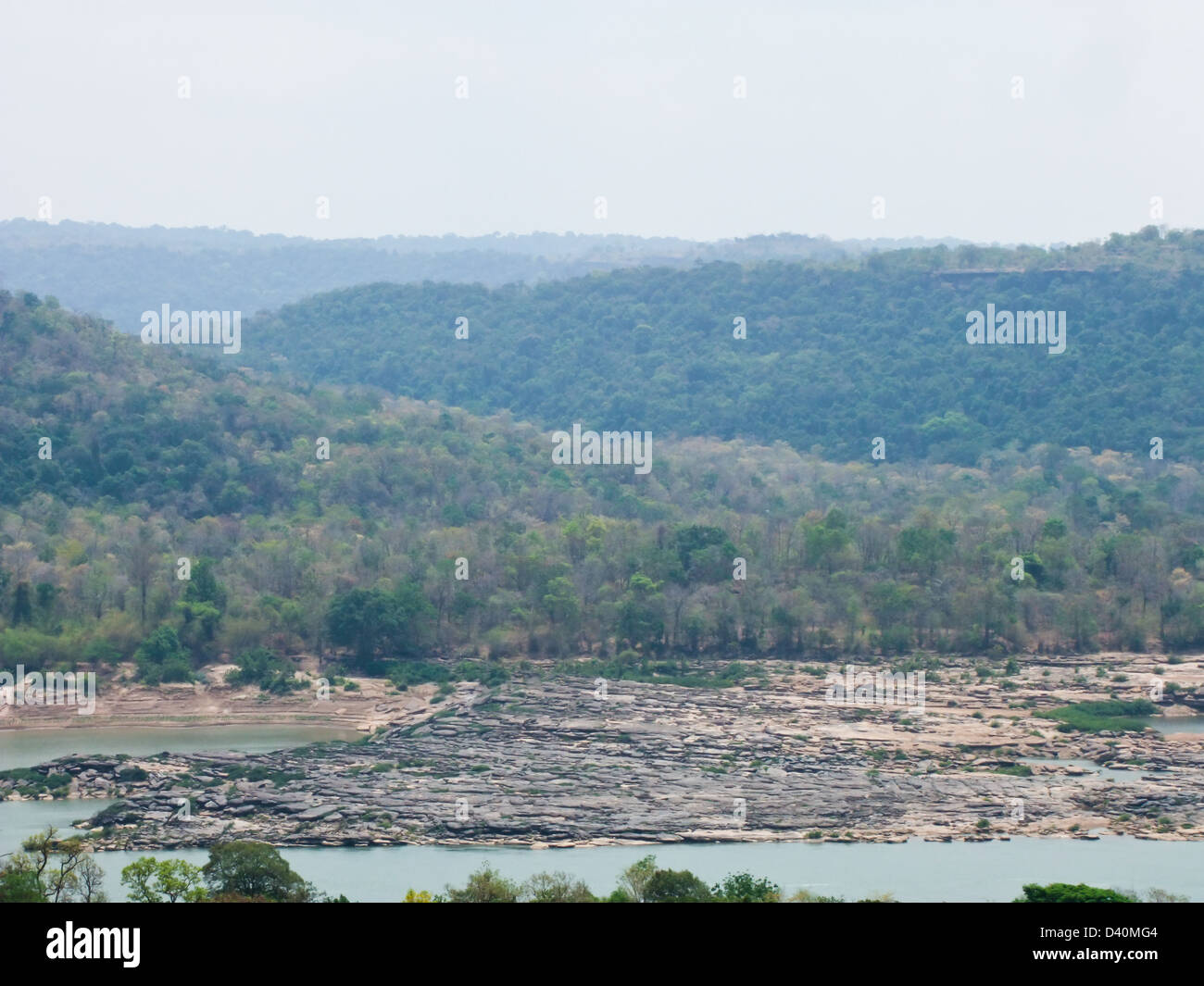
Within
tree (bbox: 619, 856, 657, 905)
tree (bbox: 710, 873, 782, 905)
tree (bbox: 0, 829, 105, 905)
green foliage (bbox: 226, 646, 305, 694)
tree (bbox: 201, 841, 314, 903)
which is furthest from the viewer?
green foliage (bbox: 226, 646, 305, 694)

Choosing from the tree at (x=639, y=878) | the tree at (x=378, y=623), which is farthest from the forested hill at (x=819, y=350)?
the tree at (x=639, y=878)

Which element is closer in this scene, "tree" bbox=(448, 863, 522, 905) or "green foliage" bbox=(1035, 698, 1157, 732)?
"tree" bbox=(448, 863, 522, 905)

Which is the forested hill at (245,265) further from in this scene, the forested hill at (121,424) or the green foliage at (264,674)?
the green foliage at (264,674)

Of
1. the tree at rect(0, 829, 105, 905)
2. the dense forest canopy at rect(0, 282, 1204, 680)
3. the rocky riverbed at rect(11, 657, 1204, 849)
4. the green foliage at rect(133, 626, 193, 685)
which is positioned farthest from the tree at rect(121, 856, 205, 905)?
the dense forest canopy at rect(0, 282, 1204, 680)

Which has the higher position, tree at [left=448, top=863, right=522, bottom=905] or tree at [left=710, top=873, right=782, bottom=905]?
tree at [left=448, top=863, right=522, bottom=905]

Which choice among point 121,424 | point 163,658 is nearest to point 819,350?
point 121,424

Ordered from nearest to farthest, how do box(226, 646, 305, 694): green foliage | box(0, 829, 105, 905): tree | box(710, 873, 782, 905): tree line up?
box(0, 829, 105, 905): tree → box(710, 873, 782, 905): tree → box(226, 646, 305, 694): green foliage

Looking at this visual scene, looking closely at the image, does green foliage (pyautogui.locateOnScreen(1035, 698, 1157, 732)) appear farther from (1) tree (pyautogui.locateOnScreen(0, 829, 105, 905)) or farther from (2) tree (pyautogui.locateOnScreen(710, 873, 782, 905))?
(1) tree (pyautogui.locateOnScreen(0, 829, 105, 905))
